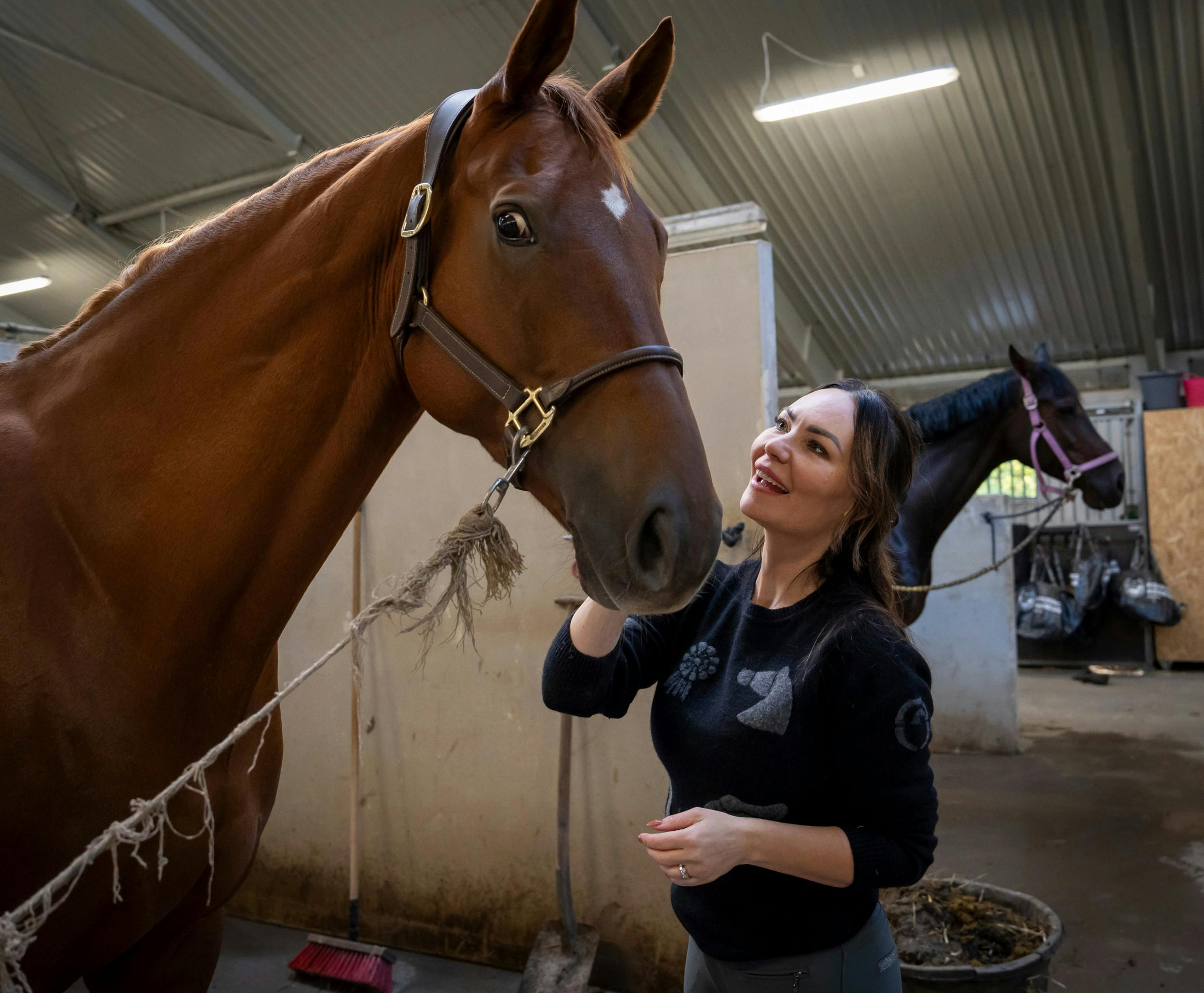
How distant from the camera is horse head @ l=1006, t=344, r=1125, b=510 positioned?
3.84 meters

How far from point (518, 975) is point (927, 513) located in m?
2.30

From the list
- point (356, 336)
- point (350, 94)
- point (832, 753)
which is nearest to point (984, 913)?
point (832, 753)

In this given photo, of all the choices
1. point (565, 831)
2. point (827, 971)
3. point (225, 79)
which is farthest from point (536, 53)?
point (225, 79)

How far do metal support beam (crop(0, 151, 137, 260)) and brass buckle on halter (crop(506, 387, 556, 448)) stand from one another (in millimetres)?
10532

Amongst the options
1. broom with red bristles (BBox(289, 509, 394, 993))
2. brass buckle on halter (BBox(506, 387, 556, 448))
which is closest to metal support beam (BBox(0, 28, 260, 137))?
broom with red bristles (BBox(289, 509, 394, 993))

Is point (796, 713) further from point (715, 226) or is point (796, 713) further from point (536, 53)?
point (715, 226)

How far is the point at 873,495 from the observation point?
115 centimetres

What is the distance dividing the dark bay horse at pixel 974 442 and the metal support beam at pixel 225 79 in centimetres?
675

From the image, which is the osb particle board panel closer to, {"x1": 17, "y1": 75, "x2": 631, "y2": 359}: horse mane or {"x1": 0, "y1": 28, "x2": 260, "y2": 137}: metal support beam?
{"x1": 17, "y1": 75, "x2": 631, "y2": 359}: horse mane

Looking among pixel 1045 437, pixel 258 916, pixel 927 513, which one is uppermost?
pixel 1045 437

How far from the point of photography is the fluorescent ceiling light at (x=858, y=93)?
20.0 ft

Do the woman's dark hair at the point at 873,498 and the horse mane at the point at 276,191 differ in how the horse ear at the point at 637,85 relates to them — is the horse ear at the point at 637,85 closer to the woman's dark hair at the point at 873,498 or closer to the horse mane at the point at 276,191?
the horse mane at the point at 276,191

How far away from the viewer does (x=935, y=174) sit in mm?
7953

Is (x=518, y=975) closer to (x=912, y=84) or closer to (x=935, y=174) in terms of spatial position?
(x=912, y=84)
